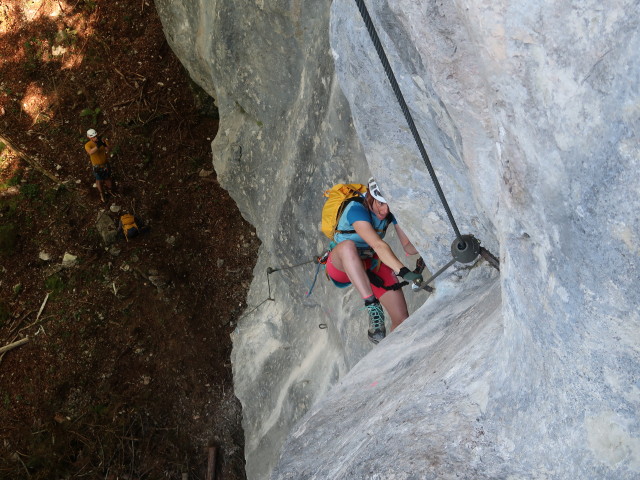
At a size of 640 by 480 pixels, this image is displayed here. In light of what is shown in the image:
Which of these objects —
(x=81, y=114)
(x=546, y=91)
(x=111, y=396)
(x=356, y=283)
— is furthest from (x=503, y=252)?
(x=81, y=114)

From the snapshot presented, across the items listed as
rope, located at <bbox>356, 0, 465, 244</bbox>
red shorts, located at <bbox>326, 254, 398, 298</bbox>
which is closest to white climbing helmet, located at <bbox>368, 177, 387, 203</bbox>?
red shorts, located at <bbox>326, 254, 398, 298</bbox>

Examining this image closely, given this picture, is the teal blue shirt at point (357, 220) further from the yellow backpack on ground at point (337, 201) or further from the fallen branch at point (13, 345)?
the fallen branch at point (13, 345)

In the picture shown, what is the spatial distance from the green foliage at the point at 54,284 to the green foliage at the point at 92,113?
267 centimetres

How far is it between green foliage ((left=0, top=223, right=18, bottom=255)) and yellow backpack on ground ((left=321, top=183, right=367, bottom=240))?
681 cm

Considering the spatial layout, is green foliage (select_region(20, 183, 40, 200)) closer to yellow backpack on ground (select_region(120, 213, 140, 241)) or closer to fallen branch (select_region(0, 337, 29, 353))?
yellow backpack on ground (select_region(120, 213, 140, 241))

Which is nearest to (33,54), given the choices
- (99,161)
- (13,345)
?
(99,161)

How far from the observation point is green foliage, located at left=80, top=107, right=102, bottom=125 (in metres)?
10.5

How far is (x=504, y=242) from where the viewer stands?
2.21 metres

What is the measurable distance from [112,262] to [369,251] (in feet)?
19.2

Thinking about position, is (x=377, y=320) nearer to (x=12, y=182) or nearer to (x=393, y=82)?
(x=393, y=82)

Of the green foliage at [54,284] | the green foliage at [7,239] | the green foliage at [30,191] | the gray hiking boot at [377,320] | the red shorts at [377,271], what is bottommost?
the gray hiking boot at [377,320]

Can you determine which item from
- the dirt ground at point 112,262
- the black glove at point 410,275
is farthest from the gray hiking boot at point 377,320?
the dirt ground at point 112,262

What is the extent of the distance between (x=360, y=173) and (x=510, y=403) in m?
3.17

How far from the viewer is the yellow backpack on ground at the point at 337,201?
173 inches
